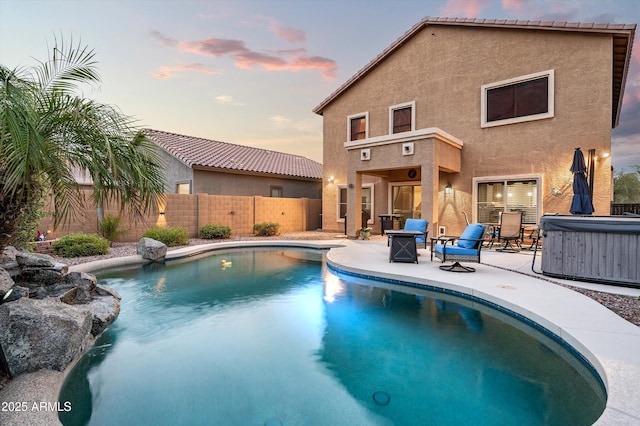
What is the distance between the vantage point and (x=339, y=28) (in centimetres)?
1428

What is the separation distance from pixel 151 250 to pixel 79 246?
1887 mm

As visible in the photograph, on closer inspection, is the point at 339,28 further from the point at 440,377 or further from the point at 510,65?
the point at 440,377

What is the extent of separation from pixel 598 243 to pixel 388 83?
10883mm

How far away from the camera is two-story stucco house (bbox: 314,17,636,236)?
33.0 ft

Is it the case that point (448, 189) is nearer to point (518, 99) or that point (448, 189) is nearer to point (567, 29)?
point (518, 99)

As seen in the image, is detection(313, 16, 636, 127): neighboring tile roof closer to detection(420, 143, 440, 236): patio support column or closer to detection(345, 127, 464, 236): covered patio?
detection(345, 127, 464, 236): covered patio

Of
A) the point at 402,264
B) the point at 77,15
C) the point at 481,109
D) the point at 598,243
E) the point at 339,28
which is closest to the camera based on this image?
the point at 598,243

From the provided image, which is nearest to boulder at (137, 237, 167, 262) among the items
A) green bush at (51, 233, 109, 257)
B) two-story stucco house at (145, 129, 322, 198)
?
green bush at (51, 233, 109, 257)

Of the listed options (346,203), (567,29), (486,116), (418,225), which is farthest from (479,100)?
(346,203)

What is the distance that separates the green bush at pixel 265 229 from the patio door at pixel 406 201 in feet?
18.3

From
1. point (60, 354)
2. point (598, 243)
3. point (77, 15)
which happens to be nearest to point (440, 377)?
point (60, 354)

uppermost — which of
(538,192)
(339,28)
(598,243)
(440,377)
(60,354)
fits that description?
(339,28)

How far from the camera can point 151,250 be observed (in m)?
9.45

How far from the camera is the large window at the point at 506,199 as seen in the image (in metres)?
Result: 11.1
